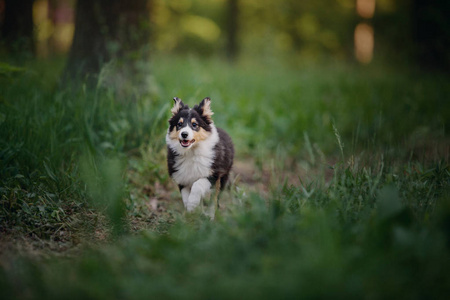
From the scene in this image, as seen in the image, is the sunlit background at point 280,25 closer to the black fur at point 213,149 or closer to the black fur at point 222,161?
the black fur at point 222,161

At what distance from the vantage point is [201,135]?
3895 millimetres

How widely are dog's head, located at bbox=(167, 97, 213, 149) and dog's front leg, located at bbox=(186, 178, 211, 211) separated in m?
0.38

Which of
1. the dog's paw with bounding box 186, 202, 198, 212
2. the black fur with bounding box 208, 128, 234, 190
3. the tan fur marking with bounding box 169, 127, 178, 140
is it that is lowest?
the dog's paw with bounding box 186, 202, 198, 212

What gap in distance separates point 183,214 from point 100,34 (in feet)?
10.9

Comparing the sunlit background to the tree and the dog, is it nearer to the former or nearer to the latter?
the tree

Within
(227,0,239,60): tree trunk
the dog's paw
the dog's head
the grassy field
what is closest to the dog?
the dog's head

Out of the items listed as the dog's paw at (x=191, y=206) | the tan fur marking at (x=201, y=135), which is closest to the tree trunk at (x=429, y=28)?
the tan fur marking at (x=201, y=135)

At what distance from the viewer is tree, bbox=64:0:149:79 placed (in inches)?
217

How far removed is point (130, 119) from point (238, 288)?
3.43m

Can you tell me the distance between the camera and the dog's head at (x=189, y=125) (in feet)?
12.1

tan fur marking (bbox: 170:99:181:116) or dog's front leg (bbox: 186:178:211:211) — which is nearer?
dog's front leg (bbox: 186:178:211:211)

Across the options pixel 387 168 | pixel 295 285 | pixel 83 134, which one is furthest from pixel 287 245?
pixel 83 134

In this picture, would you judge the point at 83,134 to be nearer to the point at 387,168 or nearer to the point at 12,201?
the point at 12,201

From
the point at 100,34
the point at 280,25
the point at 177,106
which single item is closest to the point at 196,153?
the point at 177,106
